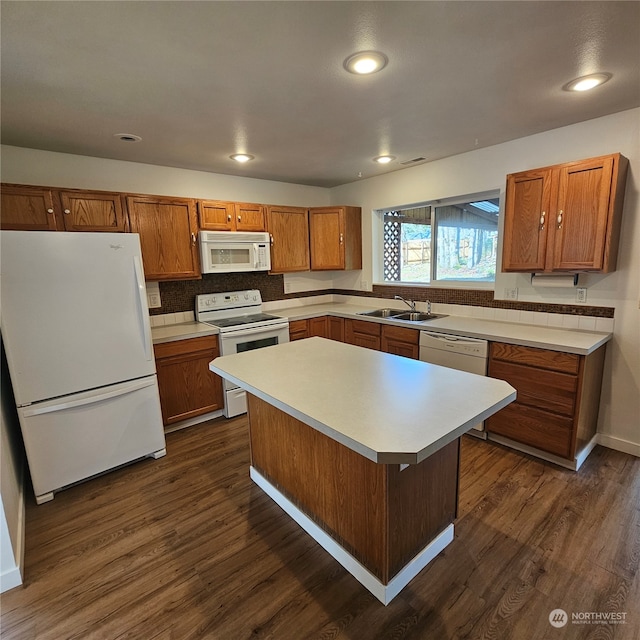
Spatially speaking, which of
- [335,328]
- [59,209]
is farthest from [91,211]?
[335,328]

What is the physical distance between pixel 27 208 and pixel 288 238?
2.31 meters

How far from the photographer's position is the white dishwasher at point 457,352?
271 cm

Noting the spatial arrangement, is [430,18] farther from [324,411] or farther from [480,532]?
[480,532]

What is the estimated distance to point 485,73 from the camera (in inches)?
68.5

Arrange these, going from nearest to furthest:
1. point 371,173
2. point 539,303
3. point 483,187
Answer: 1. point 539,303
2. point 483,187
3. point 371,173

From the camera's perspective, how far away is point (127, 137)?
2498mm

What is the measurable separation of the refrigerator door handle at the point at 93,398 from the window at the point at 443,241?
2.95 metres

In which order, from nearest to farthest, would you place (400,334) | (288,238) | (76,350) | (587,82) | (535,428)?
(587,82), (76,350), (535,428), (400,334), (288,238)

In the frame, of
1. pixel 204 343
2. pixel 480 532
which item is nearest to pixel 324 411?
pixel 480 532

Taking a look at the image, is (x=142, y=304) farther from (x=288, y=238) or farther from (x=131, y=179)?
(x=288, y=238)

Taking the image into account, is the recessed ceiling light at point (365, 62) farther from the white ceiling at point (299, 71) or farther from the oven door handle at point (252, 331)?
the oven door handle at point (252, 331)

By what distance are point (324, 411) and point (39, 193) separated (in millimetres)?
2667

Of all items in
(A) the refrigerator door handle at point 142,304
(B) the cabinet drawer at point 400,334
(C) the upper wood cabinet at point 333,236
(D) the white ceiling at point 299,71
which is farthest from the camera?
(C) the upper wood cabinet at point 333,236

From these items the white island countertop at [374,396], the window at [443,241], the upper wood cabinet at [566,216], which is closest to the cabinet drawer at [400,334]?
the window at [443,241]
